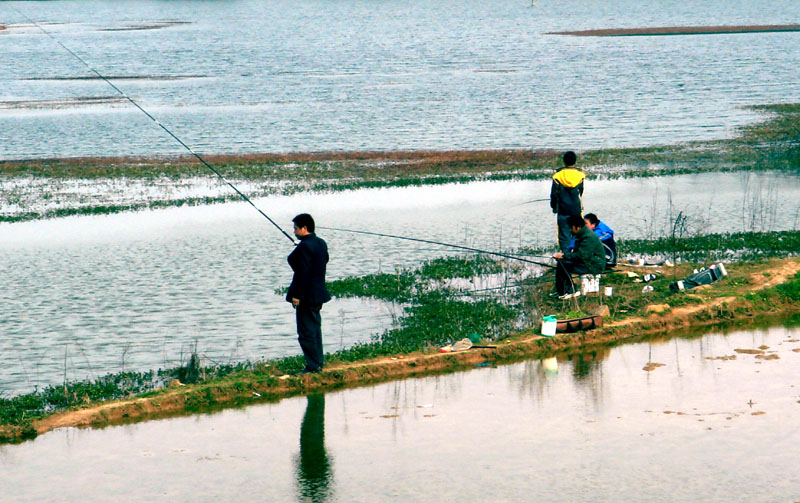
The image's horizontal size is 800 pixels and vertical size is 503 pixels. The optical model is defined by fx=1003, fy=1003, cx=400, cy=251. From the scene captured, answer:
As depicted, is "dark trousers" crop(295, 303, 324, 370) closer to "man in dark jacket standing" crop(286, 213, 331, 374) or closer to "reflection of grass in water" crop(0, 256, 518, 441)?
"man in dark jacket standing" crop(286, 213, 331, 374)

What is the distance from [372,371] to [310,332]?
1053 mm

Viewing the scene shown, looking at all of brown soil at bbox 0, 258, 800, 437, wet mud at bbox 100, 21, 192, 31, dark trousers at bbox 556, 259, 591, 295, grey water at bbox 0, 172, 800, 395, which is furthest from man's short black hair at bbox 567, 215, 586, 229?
wet mud at bbox 100, 21, 192, 31

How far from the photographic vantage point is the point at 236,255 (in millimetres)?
22078

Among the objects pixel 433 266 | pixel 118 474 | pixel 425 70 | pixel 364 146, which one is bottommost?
pixel 118 474

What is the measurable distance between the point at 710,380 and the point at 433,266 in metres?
8.02

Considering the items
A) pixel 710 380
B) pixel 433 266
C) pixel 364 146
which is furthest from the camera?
pixel 364 146

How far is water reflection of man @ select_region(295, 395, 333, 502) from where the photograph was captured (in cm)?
924

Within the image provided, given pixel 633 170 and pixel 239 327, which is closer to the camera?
pixel 239 327

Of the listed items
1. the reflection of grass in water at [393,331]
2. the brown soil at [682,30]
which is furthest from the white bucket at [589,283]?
the brown soil at [682,30]

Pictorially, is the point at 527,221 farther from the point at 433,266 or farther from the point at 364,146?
the point at 364,146

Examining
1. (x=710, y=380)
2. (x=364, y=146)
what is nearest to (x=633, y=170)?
(x=364, y=146)

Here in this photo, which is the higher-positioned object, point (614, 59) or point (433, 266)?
point (614, 59)

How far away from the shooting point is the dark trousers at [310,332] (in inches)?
492

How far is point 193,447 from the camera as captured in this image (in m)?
10.7
